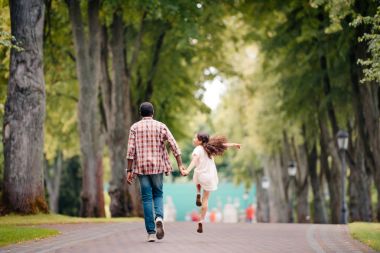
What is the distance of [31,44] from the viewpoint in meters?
17.4

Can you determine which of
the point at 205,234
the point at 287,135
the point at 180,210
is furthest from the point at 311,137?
the point at 180,210

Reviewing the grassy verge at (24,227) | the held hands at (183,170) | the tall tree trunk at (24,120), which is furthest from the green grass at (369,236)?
the tall tree trunk at (24,120)

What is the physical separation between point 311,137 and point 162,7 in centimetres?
1284

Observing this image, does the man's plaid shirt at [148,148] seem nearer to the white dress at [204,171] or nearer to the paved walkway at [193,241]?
the paved walkway at [193,241]

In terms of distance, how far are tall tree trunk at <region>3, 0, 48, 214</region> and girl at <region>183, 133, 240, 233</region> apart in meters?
4.96

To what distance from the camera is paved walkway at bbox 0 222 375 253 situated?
1067cm

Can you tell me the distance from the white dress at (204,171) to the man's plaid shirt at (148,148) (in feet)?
6.43

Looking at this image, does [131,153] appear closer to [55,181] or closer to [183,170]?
[183,170]

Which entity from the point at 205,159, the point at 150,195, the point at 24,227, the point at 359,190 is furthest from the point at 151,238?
the point at 359,190

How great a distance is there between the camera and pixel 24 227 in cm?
1412

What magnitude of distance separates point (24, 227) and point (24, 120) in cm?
368

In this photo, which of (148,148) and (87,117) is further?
(87,117)

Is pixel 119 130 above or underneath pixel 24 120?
above

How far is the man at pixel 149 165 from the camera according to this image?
1153 centimetres
